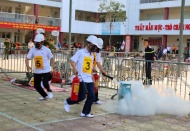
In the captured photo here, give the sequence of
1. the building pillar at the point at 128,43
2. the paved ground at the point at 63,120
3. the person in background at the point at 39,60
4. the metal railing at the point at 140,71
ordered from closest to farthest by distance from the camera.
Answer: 1. the paved ground at the point at 63,120
2. the person in background at the point at 39,60
3. the metal railing at the point at 140,71
4. the building pillar at the point at 128,43

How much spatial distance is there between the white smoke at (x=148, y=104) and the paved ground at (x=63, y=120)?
0.71ft

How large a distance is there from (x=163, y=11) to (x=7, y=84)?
97.4 ft

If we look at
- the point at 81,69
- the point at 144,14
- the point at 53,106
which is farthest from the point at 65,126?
the point at 144,14

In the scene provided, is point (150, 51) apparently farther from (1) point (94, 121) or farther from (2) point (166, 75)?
(1) point (94, 121)

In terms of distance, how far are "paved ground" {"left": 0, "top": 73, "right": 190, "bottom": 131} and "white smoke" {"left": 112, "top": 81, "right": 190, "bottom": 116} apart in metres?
0.22

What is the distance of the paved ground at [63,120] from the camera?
18.8 feet

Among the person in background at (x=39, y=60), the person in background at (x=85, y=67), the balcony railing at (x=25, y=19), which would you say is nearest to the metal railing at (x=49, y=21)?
the balcony railing at (x=25, y=19)

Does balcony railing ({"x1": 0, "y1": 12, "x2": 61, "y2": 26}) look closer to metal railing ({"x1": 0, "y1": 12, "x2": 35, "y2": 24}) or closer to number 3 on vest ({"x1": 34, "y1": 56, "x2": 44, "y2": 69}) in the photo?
metal railing ({"x1": 0, "y1": 12, "x2": 35, "y2": 24})

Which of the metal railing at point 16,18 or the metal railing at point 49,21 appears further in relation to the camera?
the metal railing at point 49,21

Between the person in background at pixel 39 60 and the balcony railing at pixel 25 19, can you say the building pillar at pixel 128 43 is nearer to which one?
the balcony railing at pixel 25 19

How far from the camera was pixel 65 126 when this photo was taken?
18.9ft

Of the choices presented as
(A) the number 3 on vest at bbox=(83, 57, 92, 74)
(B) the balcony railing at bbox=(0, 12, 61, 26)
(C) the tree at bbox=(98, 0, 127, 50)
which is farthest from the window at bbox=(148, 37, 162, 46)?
(A) the number 3 on vest at bbox=(83, 57, 92, 74)

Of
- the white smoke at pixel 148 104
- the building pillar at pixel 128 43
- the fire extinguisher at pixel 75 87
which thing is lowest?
the white smoke at pixel 148 104

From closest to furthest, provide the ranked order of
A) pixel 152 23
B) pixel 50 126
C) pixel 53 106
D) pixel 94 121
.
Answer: pixel 50 126, pixel 94 121, pixel 53 106, pixel 152 23
